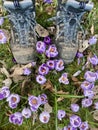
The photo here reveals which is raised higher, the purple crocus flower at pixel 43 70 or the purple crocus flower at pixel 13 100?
the purple crocus flower at pixel 43 70

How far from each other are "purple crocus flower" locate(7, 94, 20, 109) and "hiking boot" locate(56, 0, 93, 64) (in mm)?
418

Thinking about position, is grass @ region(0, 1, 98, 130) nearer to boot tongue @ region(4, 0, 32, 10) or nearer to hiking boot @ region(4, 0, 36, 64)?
hiking boot @ region(4, 0, 36, 64)

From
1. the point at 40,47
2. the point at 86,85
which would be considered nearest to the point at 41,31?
the point at 40,47

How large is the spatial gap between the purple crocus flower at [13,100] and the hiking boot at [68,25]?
A: 42cm

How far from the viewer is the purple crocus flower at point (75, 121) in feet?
6.41

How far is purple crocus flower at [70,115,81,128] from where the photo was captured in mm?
1955

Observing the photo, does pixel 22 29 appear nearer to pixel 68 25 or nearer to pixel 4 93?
pixel 68 25

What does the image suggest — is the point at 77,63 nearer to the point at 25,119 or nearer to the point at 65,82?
the point at 65,82

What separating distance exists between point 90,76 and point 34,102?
40cm

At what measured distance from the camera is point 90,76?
2033 millimetres

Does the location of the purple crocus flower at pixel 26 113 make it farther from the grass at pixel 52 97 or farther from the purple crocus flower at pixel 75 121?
the purple crocus flower at pixel 75 121

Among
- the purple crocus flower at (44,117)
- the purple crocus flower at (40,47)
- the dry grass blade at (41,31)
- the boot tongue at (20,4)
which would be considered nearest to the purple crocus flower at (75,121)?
the purple crocus flower at (44,117)

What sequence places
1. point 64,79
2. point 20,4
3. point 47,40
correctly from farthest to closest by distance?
point 47,40 → point 64,79 → point 20,4

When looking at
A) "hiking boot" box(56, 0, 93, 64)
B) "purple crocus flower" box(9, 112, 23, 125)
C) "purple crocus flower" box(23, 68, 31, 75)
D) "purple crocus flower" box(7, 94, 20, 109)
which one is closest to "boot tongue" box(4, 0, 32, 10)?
"hiking boot" box(56, 0, 93, 64)
